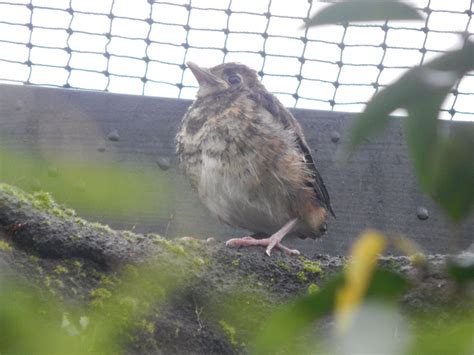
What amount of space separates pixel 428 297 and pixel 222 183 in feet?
6.43

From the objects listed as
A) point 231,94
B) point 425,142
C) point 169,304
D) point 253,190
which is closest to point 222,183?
point 253,190

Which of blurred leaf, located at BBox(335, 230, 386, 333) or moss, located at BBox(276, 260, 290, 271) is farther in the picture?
moss, located at BBox(276, 260, 290, 271)

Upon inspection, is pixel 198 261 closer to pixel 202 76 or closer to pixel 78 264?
pixel 78 264

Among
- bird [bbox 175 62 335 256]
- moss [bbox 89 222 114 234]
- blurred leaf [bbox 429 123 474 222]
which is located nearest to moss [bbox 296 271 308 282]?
moss [bbox 89 222 114 234]

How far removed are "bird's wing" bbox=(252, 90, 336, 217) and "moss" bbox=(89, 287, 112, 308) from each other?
1.58 metres

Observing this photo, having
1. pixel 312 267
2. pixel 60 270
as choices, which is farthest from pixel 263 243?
pixel 60 270

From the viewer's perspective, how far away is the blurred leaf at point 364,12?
69 centimetres

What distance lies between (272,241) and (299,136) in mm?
621

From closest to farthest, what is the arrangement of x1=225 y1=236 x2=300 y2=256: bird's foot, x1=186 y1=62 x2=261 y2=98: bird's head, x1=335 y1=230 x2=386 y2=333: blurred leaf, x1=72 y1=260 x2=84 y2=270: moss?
x1=335 y1=230 x2=386 y2=333: blurred leaf → x1=72 y1=260 x2=84 y2=270: moss → x1=225 y1=236 x2=300 y2=256: bird's foot → x1=186 y1=62 x2=261 y2=98: bird's head

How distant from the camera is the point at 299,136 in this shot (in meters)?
3.86

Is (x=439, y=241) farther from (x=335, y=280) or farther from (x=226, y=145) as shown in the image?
(x=335, y=280)

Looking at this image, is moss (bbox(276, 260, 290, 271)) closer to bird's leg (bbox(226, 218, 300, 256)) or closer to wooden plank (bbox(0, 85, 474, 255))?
bird's leg (bbox(226, 218, 300, 256))

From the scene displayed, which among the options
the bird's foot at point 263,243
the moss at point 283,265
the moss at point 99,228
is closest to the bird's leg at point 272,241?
the bird's foot at point 263,243

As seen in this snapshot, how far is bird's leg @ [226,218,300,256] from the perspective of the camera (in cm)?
309
